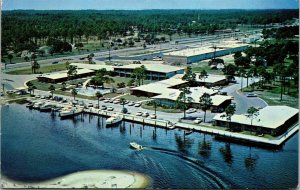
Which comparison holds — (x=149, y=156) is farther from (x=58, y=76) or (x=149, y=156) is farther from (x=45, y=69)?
(x=45, y=69)

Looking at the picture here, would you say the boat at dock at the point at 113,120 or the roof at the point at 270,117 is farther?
the boat at dock at the point at 113,120

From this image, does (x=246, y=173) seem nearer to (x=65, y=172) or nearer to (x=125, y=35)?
(x=65, y=172)

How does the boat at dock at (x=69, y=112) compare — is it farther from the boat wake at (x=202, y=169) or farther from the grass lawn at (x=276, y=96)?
the grass lawn at (x=276, y=96)

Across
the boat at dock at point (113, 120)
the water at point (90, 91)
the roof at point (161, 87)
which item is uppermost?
the roof at point (161, 87)

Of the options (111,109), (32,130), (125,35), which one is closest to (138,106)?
(111,109)

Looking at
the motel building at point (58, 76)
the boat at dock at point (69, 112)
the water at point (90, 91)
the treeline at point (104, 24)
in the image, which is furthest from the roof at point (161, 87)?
the motel building at point (58, 76)

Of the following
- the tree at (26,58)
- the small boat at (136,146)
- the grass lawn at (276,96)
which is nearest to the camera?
the small boat at (136,146)
